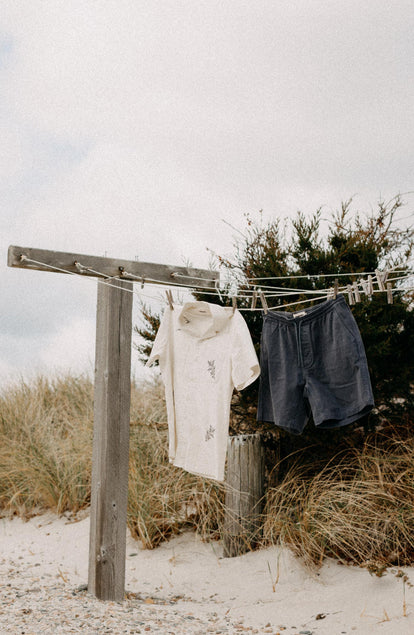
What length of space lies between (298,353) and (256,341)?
1639 mm

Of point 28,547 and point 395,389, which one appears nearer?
point 395,389

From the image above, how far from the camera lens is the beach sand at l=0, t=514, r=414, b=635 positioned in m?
4.07

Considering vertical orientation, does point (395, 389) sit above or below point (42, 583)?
above

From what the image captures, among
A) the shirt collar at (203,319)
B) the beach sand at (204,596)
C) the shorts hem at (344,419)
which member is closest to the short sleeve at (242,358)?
the shirt collar at (203,319)

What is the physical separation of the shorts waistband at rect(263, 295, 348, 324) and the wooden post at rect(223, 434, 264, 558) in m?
1.71

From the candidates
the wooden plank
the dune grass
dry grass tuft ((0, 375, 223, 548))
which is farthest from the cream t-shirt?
dry grass tuft ((0, 375, 223, 548))

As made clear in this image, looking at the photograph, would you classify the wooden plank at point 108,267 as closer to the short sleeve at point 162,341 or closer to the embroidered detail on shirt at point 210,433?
the short sleeve at point 162,341

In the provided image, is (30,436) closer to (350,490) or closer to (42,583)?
(42,583)

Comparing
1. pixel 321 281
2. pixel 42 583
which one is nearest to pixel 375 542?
pixel 321 281

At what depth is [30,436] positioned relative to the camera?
765 centimetres

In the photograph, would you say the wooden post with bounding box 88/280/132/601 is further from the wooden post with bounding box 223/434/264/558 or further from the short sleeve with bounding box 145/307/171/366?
the wooden post with bounding box 223/434/264/558

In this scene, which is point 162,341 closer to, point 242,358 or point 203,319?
point 203,319

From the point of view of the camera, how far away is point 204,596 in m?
4.94

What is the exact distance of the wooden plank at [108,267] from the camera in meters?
4.45
